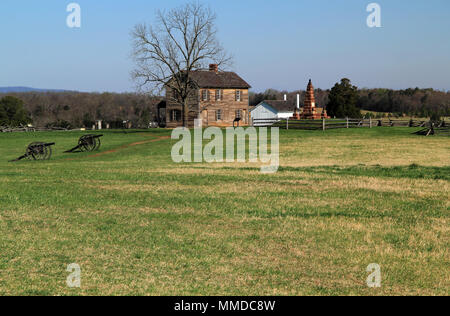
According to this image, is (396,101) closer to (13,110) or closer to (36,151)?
(13,110)

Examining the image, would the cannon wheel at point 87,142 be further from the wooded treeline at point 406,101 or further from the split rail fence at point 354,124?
the wooded treeline at point 406,101

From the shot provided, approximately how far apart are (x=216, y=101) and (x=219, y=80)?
3685 mm

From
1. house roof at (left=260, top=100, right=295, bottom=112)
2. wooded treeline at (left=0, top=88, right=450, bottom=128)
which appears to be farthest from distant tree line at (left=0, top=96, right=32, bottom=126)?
house roof at (left=260, top=100, right=295, bottom=112)

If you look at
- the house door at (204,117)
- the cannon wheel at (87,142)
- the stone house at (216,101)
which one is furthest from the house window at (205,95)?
the cannon wheel at (87,142)

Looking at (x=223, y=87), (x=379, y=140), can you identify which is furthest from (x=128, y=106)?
(x=379, y=140)

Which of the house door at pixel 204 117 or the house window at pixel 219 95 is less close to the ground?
the house window at pixel 219 95

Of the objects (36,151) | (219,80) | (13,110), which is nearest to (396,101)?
(219,80)

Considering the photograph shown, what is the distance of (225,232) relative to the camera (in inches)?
402

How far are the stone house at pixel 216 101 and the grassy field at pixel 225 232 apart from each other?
56.7m

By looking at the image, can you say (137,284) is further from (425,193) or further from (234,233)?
(425,193)

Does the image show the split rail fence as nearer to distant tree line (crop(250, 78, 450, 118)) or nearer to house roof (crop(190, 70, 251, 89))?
house roof (crop(190, 70, 251, 89))

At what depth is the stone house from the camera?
77125mm

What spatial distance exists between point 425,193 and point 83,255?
11324mm

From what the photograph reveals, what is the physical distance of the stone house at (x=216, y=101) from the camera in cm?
7712
